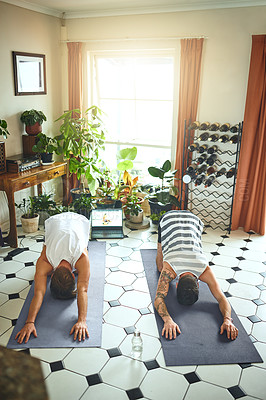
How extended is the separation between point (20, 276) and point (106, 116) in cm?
292

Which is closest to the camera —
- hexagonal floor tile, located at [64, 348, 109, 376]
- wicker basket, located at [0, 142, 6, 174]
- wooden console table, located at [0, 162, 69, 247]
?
hexagonal floor tile, located at [64, 348, 109, 376]

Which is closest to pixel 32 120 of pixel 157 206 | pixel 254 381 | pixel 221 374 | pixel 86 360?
pixel 157 206

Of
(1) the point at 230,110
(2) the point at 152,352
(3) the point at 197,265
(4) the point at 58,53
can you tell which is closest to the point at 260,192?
(1) the point at 230,110

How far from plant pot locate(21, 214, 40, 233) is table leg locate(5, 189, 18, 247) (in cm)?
42

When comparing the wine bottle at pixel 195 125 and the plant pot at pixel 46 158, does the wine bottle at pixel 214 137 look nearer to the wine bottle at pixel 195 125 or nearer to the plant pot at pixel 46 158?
the wine bottle at pixel 195 125

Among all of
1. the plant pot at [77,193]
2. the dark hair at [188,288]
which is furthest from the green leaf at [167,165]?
the dark hair at [188,288]

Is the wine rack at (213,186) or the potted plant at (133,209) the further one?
the potted plant at (133,209)

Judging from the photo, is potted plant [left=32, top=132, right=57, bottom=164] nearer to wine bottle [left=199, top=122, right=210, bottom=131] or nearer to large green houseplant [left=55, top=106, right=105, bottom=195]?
large green houseplant [left=55, top=106, right=105, bottom=195]

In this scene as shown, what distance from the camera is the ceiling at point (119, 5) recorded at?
4.63 metres

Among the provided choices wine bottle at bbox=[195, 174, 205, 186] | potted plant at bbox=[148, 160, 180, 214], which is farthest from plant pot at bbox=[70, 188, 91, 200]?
wine bottle at bbox=[195, 174, 205, 186]

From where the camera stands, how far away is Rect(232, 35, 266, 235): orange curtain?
4.57 m

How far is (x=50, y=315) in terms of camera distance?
328 centimetres

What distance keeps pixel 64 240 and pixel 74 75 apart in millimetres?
3248

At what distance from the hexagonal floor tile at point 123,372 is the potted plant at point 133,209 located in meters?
2.66
